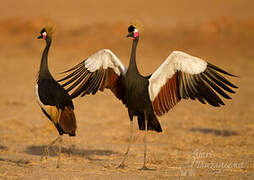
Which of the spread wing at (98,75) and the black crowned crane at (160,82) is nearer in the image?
the black crowned crane at (160,82)

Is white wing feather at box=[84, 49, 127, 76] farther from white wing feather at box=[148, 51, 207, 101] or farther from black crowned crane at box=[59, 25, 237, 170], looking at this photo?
white wing feather at box=[148, 51, 207, 101]

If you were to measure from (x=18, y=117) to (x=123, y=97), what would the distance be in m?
5.00

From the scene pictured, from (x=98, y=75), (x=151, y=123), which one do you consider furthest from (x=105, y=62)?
(x=151, y=123)

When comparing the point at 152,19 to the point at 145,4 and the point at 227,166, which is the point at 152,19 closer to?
the point at 145,4

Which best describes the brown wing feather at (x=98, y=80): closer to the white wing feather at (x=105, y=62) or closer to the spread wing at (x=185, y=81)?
the white wing feather at (x=105, y=62)

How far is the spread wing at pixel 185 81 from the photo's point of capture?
7.34 meters

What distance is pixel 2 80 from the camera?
63.2ft

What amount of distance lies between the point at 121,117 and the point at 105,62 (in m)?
5.48

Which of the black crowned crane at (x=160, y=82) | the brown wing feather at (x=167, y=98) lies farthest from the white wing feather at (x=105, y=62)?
the brown wing feather at (x=167, y=98)

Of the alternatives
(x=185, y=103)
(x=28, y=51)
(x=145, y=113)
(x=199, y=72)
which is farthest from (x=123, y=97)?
(x=28, y=51)

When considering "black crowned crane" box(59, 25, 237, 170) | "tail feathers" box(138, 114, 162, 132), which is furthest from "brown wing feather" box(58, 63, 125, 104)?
"tail feathers" box(138, 114, 162, 132)

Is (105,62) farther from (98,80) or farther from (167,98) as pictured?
(167,98)

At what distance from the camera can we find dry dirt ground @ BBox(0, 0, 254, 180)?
7281 mm

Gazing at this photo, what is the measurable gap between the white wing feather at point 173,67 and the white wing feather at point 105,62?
0.59m
